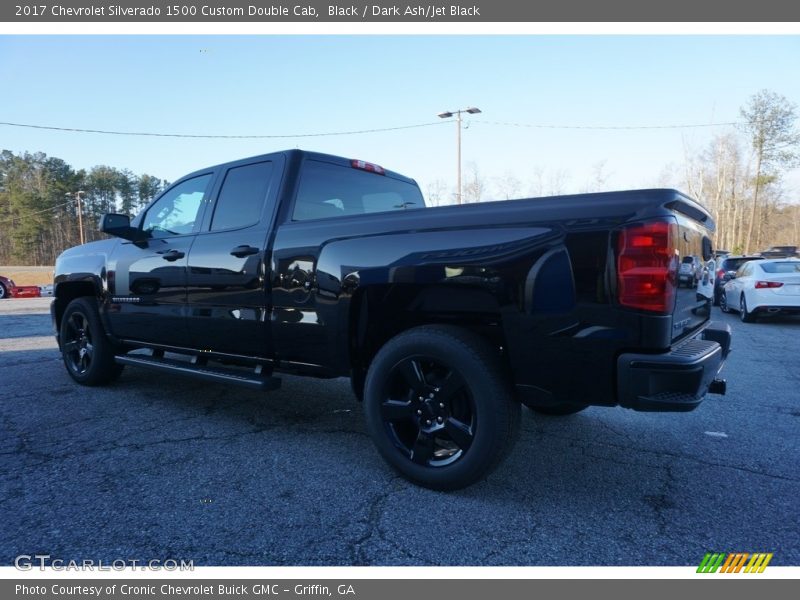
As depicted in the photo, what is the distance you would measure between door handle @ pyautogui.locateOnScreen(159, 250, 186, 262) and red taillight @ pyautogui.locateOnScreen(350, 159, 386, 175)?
156 centimetres

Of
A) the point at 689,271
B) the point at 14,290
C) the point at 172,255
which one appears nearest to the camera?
the point at 689,271

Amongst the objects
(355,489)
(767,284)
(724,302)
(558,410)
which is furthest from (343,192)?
(724,302)

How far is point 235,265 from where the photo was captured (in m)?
3.50

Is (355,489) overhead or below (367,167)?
below

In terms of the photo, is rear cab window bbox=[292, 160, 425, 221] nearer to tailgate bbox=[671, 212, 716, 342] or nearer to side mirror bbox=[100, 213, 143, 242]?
side mirror bbox=[100, 213, 143, 242]

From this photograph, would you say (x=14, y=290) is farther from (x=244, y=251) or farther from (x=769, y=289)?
(x=769, y=289)

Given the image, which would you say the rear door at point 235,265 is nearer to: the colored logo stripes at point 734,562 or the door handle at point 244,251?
the door handle at point 244,251

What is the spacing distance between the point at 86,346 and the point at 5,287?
19276mm

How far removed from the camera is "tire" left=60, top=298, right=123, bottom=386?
15.8ft

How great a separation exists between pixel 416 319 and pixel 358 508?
1.08 meters

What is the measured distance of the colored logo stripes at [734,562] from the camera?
77.9 inches

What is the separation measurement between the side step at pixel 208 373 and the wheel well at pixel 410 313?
69 cm

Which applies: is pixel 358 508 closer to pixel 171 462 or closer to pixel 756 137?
pixel 171 462

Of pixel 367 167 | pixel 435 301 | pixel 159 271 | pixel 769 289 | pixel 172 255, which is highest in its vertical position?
pixel 367 167
